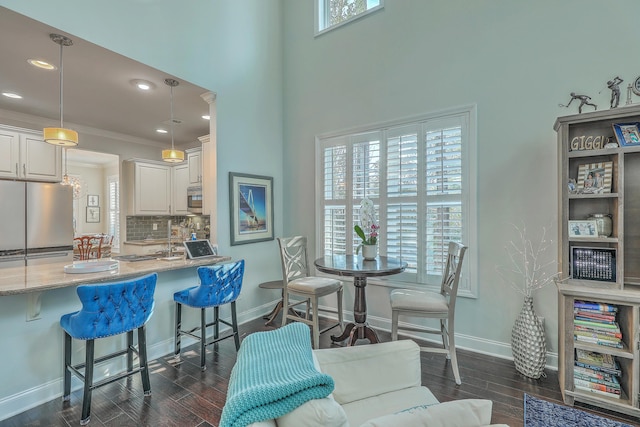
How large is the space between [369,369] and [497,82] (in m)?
2.86

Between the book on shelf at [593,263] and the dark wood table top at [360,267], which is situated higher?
the book on shelf at [593,263]

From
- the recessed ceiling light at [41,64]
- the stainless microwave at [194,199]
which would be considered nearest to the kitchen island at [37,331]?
the recessed ceiling light at [41,64]

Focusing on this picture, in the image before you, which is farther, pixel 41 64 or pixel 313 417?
pixel 41 64

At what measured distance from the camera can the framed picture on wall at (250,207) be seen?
12.0 feet

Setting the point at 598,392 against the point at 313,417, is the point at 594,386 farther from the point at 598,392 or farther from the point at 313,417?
the point at 313,417

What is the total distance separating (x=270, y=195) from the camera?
4.20 m

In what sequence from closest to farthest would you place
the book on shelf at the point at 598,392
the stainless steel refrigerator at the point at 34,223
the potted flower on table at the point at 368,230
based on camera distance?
the book on shelf at the point at 598,392 → the potted flower on table at the point at 368,230 → the stainless steel refrigerator at the point at 34,223

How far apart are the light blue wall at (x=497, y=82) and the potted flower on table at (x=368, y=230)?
0.71 metres

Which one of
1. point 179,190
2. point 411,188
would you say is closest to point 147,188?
point 179,190

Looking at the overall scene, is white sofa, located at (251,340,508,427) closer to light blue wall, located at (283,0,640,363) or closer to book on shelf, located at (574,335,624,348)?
book on shelf, located at (574,335,624,348)

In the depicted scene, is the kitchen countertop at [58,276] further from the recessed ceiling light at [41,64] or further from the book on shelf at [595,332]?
the book on shelf at [595,332]

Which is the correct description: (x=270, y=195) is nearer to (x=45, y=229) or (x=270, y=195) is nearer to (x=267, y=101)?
(x=267, y=101)

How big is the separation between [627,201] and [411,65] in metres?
2.32

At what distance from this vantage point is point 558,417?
199cm
